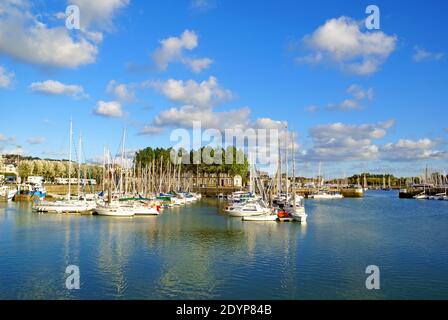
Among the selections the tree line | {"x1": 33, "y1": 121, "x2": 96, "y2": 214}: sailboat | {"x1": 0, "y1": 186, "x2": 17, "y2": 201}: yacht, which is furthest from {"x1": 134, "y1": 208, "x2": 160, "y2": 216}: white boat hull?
the tree line

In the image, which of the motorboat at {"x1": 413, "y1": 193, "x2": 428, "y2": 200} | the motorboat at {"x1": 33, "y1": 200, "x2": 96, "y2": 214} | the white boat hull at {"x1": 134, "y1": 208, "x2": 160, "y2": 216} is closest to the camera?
the white boat hull at {"x1": 134, "y1": 208, "x2": 160, "y2": 216}

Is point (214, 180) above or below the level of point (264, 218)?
above

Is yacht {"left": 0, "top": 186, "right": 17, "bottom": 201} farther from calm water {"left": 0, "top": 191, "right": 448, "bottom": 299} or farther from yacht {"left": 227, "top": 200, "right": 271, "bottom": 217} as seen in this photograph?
yacht {"left": 227, "top": 200, "right": 271, "bottom": 217}

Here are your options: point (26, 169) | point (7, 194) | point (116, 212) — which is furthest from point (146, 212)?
point (26, 169)

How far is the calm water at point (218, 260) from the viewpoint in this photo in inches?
995

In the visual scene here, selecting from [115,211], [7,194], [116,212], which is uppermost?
[7,194]

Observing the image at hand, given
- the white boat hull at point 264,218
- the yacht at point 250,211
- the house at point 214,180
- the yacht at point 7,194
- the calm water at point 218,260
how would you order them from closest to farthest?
the calm water at point 218,260
the white boat hull at point 264,218
the yacht at point 250,211
the yacht at point 7,194
the house at point 214,180

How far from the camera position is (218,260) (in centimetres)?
3353

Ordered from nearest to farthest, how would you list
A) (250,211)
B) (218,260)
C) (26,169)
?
1. (218,260)
2. (250,211)
3. (26,169)

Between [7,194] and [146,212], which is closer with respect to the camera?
[146,212]

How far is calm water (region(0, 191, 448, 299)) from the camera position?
25.3 metres

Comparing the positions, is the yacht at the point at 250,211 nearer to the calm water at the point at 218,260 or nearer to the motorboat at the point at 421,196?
the calm water at the point at 218,260

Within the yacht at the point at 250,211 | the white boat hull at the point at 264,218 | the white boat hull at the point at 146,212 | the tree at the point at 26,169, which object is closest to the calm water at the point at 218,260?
the white boat hull at the point at 264,218

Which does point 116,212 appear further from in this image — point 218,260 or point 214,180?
point 214,180
